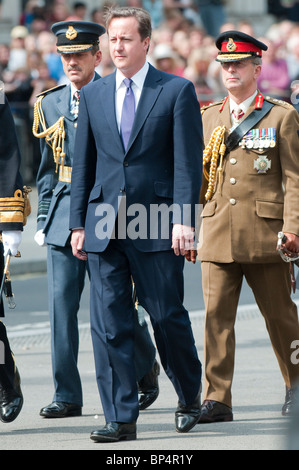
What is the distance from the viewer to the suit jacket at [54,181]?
7203 millimetres

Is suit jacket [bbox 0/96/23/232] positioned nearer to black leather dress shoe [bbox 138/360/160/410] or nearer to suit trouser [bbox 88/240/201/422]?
suit trouser [bbox 88/240/201/422]

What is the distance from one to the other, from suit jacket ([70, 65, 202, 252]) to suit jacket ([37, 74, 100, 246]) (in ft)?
2.33

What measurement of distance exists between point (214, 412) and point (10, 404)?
3.48 ft

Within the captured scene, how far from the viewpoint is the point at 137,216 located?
6.34m

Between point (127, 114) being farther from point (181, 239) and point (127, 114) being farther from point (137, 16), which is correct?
point (181, 239)

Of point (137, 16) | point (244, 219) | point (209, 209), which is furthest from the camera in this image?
point (209, 209)

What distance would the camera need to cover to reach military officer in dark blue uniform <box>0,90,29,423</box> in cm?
675

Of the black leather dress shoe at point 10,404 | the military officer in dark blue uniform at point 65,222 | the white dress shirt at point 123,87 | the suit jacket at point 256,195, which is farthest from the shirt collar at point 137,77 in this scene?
the black leather dress shoe at point 10,404

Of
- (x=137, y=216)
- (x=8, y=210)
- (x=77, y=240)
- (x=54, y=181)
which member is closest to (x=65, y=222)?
(x=54, y=181)

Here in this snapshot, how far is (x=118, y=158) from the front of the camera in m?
6.42

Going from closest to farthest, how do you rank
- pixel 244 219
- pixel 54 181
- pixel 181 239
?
pixel 181 239 < pixel 244 219 < pixel 54 181

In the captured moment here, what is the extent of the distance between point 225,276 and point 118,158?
0.96m

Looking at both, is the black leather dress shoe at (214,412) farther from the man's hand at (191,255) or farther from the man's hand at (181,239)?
the man's hand at (181,239)

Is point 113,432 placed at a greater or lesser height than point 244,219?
lesser
